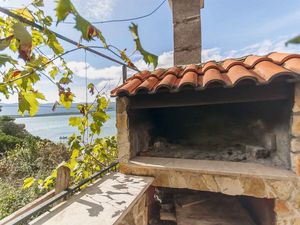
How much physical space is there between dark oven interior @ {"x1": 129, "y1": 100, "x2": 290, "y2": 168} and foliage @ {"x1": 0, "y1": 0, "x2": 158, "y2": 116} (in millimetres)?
1130

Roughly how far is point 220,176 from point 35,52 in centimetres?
226

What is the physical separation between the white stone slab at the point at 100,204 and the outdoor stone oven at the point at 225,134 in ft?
1.14

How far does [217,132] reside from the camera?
3189 millimetres

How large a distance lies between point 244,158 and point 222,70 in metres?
1.26

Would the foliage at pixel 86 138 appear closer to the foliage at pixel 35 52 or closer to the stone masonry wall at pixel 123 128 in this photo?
the stone masonry wall at pixel 123 128

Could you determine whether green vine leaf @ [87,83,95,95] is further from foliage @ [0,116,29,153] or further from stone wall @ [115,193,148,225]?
foliage @ [0,116,29,153]

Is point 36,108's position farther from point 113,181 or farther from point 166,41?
point 166,41

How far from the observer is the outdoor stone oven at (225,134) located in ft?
6.24

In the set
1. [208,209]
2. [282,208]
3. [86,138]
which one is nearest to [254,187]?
[282,208]

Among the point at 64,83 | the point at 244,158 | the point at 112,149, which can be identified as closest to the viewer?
the point at 64,83

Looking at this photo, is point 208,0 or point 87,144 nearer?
point 87,144

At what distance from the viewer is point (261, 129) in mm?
2639

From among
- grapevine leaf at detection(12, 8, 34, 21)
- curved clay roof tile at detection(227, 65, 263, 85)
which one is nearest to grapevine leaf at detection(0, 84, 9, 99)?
grapevine leaf at detection(12, 8, 34, 21)

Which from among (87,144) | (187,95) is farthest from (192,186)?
(87,144)
